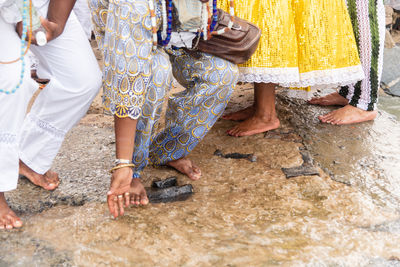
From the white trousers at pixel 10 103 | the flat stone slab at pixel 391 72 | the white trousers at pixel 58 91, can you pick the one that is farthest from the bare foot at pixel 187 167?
the flat stone slab at pixel 391 72

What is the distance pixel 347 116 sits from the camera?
116 inches

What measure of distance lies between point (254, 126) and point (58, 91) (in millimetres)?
1292

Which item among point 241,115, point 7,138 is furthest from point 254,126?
point 7,138

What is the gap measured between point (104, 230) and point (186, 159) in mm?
714

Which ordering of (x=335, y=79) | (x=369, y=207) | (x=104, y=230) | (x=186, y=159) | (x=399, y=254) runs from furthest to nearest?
(x=335, y=79) → (x=186, y=159) → (x=369, y=207) → (x=104, y=230) → (x=399, y=254)

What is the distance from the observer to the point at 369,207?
2002mm

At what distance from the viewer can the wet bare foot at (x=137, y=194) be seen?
2029 mm

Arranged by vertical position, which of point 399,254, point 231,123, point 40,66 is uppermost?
point 40,66

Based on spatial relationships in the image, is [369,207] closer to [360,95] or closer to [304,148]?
[304,148]

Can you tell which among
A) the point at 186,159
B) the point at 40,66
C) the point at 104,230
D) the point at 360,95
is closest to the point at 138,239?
the point at 104,230

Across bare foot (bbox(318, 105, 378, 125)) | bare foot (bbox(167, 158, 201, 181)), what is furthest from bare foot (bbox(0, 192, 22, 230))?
bare foot (bbox(318, 105, 378, 125))

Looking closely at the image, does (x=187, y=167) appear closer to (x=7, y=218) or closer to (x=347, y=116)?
(x=7, y=218)

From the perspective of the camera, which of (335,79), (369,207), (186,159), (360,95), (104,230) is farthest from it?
(360,95)

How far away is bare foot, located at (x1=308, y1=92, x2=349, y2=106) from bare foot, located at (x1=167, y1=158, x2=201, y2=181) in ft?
4.35
